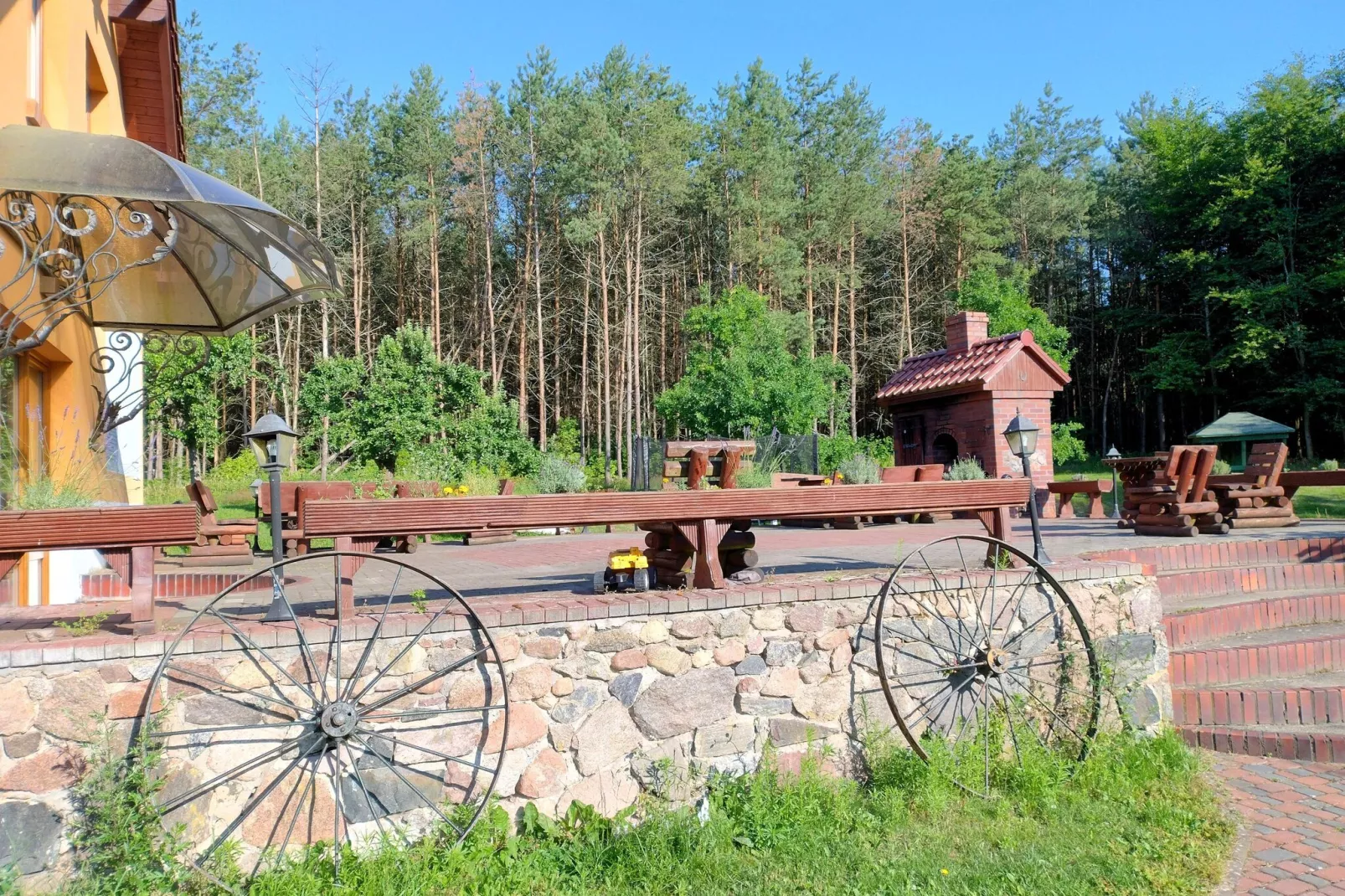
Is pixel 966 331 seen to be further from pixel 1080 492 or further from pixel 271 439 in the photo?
pixel 271 439

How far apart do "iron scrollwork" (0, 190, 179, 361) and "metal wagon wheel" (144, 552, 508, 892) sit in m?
1.58

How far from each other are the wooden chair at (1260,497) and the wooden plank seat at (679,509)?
5.46 meters

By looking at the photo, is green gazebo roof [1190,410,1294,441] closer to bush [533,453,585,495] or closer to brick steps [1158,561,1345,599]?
bush [533,453,585,495]

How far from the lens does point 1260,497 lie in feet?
29.1

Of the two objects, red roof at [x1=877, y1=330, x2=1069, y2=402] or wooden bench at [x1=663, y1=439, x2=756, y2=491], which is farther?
red roof at [x1=877, y1=330, x2=1069, y2=402]

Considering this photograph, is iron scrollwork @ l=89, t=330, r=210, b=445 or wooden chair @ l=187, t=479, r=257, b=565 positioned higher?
iron scrollwork @ l=89, t=330, r=210, b=445

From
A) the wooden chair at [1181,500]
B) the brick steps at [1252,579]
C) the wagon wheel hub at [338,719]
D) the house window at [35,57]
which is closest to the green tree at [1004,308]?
the wooden chair at [1181,500]

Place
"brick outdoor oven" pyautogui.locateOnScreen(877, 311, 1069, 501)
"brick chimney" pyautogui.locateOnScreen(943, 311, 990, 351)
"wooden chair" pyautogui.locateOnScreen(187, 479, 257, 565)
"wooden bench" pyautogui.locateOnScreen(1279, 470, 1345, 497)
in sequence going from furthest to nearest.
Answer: "brick chimney" pyautogui.locateOnScreen(943, 311, 990, 351) → "brick outdoor oven" pyautogui.locateOnScreen(877, 311, 1069, 501) → "wooden bench" pyautogui.locateOnScreen(1279, 470, 1345, 497) → "wooden chair" pyautogui.locateOnScreen(187, 479, 257, 565)

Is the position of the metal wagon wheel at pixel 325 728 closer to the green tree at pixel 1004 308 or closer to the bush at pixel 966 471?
the bush at pixel 966 471

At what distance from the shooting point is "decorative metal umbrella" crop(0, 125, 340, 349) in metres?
3.59

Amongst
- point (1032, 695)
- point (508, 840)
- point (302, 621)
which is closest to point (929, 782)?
point (1032, 695)

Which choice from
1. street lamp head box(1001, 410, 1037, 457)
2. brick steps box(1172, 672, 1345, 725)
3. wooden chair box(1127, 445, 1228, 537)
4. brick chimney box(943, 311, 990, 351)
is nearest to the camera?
brick steps box(1172, 672, 1345, 725)

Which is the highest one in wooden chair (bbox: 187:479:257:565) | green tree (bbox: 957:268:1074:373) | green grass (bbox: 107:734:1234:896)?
green tree (bbox: 957:268:1074:373)

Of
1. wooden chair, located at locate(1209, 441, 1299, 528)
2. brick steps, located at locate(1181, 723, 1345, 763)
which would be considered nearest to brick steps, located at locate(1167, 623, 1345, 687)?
brick steps, located at locate(1181, 723, 1345, 763)
